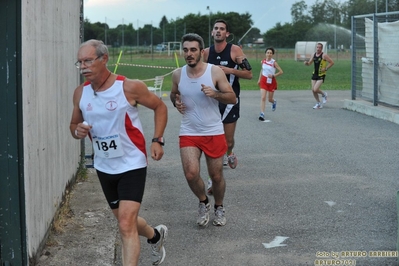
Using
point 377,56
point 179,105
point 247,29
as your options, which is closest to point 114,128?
point 179,105

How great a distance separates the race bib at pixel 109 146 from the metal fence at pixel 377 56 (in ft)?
42.3

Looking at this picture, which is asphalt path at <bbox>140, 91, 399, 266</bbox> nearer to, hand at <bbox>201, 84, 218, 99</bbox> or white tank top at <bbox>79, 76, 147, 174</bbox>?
white tank top at <bbox>79, 76, 147, 174</bbox>

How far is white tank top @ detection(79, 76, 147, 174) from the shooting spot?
5.21m

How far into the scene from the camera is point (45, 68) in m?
6.39

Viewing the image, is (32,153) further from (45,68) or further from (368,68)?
(368,68)

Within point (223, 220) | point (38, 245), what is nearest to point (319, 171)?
point (223, 220)

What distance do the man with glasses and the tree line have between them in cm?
6616

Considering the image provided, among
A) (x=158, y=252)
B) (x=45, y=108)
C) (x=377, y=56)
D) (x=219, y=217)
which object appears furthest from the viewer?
(x=377, y=56)

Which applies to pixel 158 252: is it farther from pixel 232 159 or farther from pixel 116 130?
pixel 232 159

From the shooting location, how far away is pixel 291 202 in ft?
26.8

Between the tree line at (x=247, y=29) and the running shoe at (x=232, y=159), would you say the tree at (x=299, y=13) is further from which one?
the running shoe at (x=232, y=159)

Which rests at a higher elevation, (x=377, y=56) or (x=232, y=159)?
(x=377, y=56)

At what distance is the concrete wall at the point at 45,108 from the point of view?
17.8 feet

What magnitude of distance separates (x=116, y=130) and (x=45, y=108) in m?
1.33
